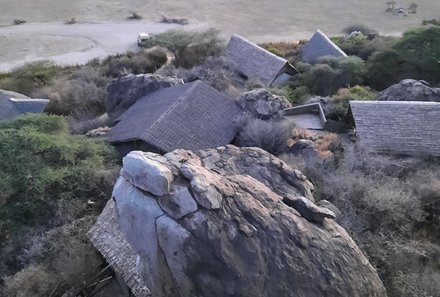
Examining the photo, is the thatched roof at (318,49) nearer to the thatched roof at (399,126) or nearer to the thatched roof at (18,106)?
the thatched roof at (399,126)

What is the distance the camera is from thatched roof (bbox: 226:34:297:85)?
25844mm

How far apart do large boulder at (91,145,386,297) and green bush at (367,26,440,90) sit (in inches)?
708

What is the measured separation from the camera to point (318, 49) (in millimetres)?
29922

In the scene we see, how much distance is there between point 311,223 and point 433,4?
45481 millimetres

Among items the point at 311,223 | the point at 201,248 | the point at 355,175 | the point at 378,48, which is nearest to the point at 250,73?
the point at 378,48

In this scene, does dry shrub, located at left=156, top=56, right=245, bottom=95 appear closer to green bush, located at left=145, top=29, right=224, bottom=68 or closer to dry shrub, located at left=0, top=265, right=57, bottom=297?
green bush, located at left=145, top=29, right=224, bottom=68

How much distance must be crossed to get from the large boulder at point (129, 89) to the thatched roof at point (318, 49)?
11.6 metres

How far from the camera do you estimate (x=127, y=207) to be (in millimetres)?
8578

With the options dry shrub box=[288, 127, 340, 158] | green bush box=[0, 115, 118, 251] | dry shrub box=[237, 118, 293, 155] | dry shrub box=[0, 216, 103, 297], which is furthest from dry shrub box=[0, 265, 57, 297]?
dry shrub box=[288, 127, 340, 158]

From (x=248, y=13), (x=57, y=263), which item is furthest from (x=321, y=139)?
(x=248, y=13)

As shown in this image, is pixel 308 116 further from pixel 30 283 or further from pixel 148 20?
pixel 148 20

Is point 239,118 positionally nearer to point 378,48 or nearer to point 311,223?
point 311,223

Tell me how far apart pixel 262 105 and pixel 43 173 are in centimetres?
811

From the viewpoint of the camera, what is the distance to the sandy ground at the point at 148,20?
38.1 m
